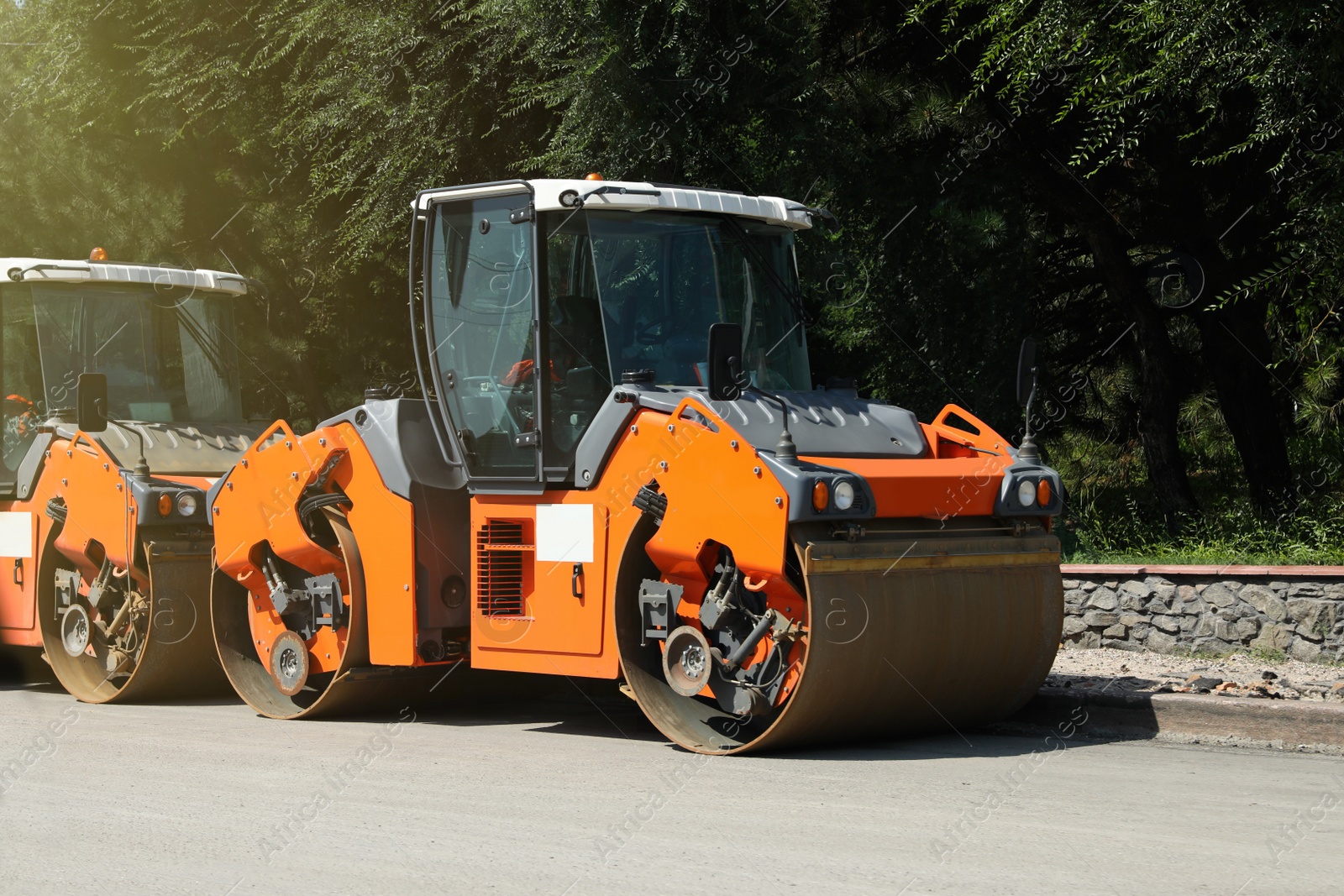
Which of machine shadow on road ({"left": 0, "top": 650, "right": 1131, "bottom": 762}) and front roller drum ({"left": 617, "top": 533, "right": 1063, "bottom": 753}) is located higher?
front roller drum ({"left": 617, "top": 533, "right": 1063, "bottom": 753})

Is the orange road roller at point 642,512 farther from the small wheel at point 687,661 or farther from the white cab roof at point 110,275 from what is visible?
the white cab roof at point 110,275

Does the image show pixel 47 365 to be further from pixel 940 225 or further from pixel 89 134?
pixel 89 134

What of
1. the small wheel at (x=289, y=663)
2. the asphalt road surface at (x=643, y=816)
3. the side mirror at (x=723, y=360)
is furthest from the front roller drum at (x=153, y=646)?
the side mirror at (x=723, y=360)

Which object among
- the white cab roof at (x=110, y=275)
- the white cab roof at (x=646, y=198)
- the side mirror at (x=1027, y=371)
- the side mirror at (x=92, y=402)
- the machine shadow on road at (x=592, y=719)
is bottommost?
the machine shadow on road at (x=592, y=719)

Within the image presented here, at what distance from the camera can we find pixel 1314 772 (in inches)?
284

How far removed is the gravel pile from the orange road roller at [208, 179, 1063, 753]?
3.60 ft

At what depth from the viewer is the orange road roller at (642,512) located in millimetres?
7555

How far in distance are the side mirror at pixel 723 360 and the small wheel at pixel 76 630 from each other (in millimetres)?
5544

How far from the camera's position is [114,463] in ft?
34.9

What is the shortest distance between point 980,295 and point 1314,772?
27.9 feet

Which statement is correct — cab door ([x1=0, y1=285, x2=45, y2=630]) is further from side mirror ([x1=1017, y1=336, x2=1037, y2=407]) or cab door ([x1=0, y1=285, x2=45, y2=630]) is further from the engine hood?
side mirror ([x1=1017, y1=336, x2=1037, y2=407])

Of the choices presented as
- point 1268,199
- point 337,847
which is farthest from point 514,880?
point 1268,199

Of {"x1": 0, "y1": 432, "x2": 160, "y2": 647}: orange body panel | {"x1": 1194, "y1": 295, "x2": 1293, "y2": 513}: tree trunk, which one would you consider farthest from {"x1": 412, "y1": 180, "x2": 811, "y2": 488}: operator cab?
{"x1": 1194, "y1": 295, "x2": 1293, "y2": 513}: tree trunk

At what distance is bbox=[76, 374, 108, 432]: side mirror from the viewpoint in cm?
1073
